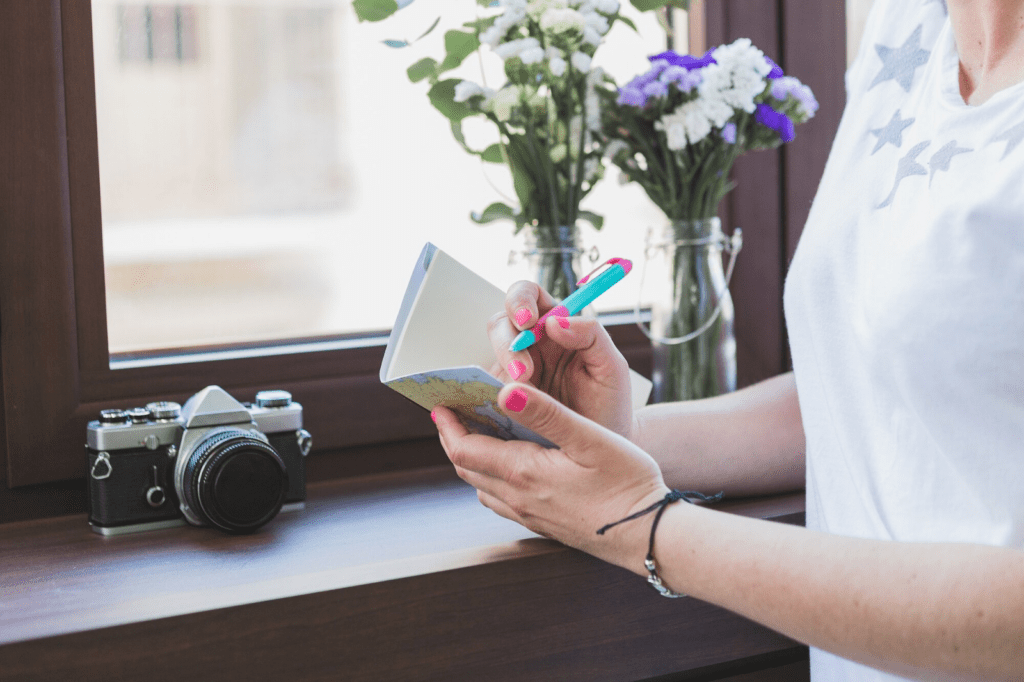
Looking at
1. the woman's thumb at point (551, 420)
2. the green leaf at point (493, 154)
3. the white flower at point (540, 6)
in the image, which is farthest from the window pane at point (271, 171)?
the woman's thumb at point (551, 420)

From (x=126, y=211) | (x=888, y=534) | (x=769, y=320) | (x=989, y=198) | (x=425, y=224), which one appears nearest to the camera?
(x=989, y=198)

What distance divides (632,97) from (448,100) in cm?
20

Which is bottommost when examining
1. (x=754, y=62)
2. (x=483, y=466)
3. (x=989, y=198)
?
(x=483, y=466)

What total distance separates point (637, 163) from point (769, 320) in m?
0.35

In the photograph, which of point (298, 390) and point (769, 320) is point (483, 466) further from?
point (769, 320)

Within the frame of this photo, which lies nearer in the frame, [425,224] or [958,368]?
[958,368]

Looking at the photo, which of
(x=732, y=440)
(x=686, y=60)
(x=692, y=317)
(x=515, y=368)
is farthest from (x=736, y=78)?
(x=515, y=368)

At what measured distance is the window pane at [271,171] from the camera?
3.20 ft

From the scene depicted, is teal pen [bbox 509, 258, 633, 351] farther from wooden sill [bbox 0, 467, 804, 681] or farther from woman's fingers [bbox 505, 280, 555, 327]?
wooden sill [bbox 0, 467, 804, 681]

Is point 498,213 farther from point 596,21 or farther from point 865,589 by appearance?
point 865,589

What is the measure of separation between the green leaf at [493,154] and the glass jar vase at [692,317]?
200 millimetres

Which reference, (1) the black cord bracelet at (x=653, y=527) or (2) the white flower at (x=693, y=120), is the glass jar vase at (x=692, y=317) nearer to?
(2) the white flower at (x=693, y=120)

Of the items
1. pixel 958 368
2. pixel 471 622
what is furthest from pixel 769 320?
pixel 471 622

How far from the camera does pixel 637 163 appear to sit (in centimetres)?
105
